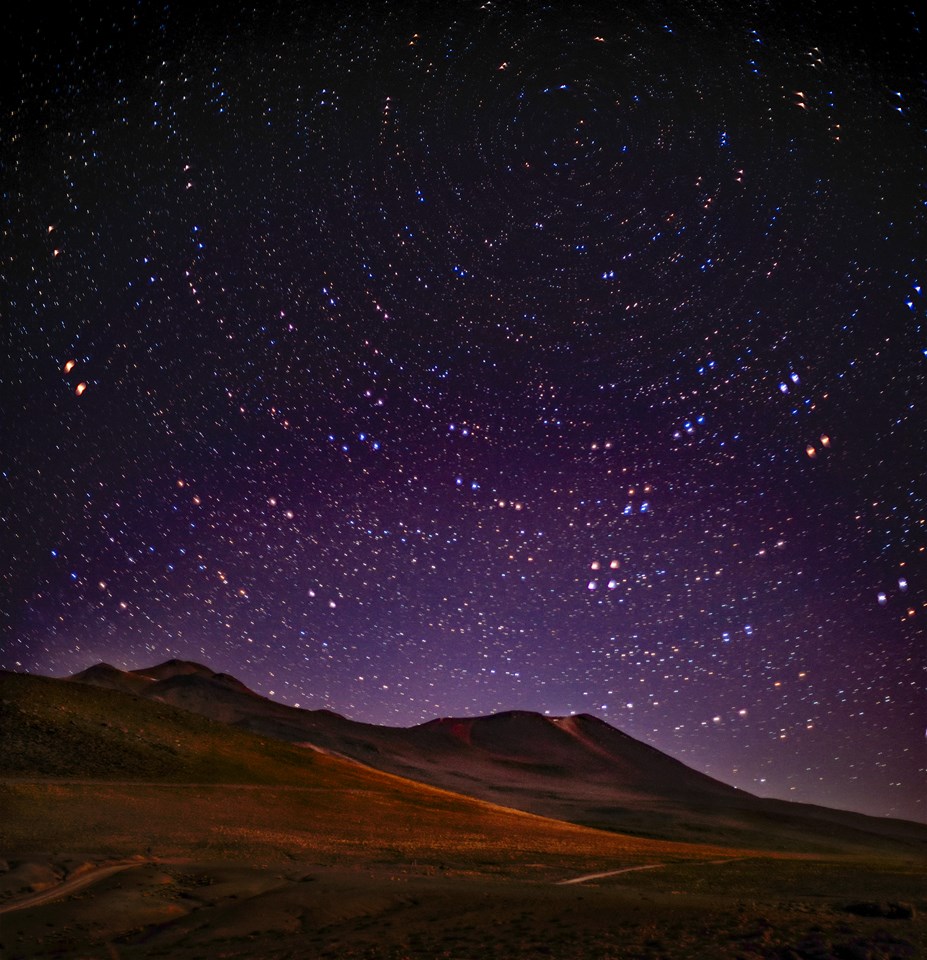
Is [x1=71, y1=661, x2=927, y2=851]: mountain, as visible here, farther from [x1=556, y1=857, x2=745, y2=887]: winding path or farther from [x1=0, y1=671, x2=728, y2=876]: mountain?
[x1=556, y1=857, x2=745, y2=887]: winding path

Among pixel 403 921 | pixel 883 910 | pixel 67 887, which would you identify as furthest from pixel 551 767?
pixel 403 921

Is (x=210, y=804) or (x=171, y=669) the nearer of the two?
(x=210, y=804)

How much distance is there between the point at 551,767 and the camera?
144375 mm

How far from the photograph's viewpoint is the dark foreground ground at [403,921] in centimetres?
906

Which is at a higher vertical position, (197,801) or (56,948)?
(56,948)

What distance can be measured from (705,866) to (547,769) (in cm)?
12538

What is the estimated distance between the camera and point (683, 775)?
156375 mm

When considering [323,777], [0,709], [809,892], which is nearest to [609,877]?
[809,892]

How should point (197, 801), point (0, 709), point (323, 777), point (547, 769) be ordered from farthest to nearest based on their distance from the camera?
1. point (547, 769)
2. point (323, 777)
3. point (0, 709)
4. point (197, 801)

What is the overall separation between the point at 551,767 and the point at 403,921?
144 metres

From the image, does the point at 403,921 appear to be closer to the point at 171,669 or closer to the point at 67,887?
the point at 67,887

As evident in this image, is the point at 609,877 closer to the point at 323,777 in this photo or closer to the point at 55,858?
the point at 55,858

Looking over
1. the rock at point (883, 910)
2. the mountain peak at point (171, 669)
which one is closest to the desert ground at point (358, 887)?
the rock at point (883, 910)

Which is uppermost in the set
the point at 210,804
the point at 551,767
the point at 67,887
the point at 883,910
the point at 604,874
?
the point at 883,910
